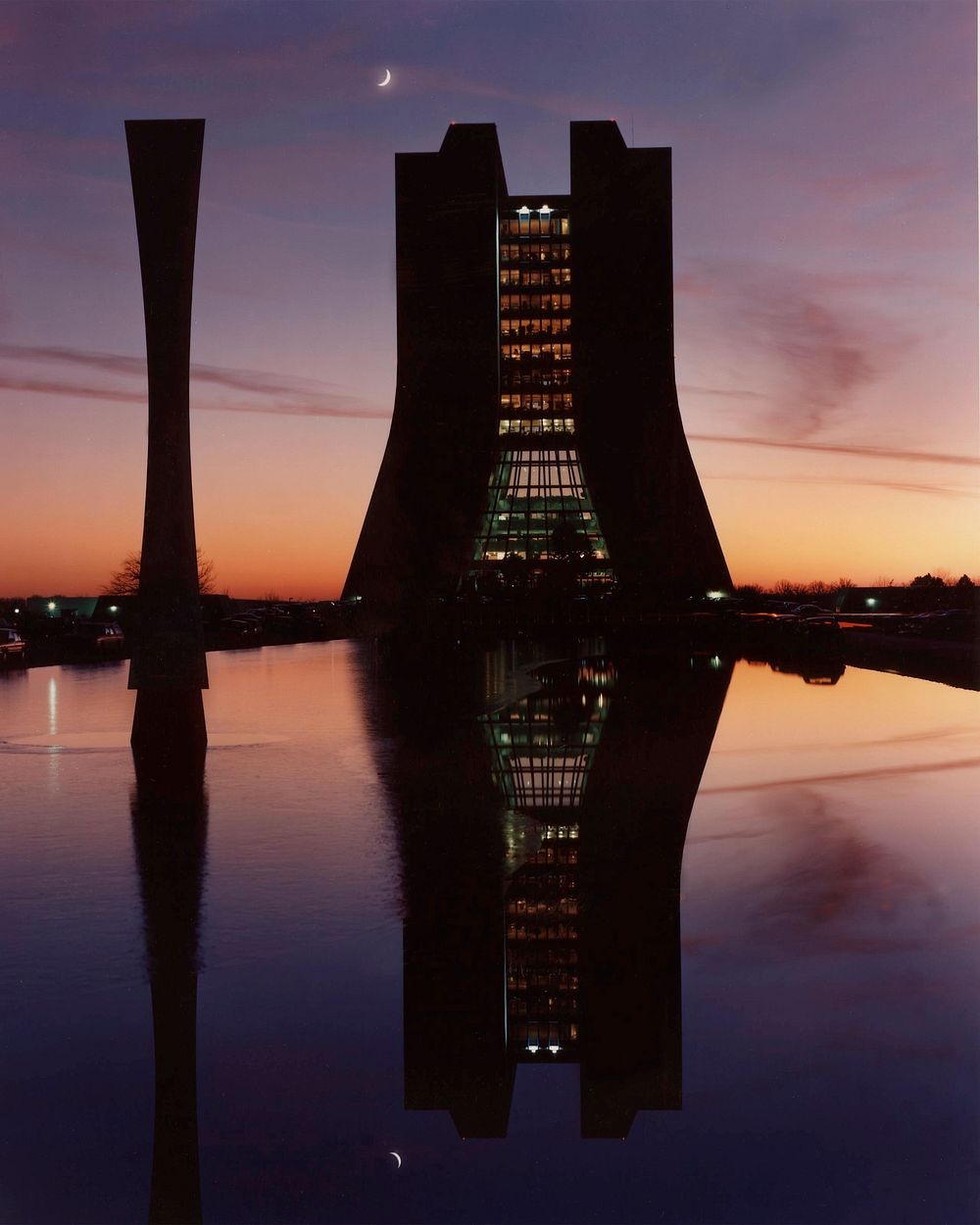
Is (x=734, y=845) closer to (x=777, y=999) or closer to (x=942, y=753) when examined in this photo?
(x=777, y=999)

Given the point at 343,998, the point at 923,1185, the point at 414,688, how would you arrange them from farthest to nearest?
the point at 414,688 → the point at 343,998 → the point at 923,1185

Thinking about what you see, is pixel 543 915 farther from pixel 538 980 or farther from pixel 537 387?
pixel 537 387

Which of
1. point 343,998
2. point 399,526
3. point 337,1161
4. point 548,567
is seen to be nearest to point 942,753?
point 343,998

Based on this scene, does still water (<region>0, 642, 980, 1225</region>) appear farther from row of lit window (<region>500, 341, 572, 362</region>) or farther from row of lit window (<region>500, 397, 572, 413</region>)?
row of lit window (<region>500, 341, 572, 362</region>)

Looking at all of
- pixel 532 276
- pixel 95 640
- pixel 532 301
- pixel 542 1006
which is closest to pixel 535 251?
pixel 532 276

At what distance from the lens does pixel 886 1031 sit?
5.32 m

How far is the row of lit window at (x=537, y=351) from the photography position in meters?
115

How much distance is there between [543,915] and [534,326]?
112m

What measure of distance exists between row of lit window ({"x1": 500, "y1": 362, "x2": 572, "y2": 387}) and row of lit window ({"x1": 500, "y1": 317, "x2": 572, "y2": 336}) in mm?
3043

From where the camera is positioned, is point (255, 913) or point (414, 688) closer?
point (255, 913)

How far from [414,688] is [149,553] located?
407 inches

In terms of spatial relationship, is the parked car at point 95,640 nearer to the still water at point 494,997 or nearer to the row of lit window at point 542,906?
the still water at point 494,997

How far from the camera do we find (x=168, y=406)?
1652 centimetres

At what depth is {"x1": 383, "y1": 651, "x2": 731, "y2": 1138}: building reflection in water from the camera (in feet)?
16.4
